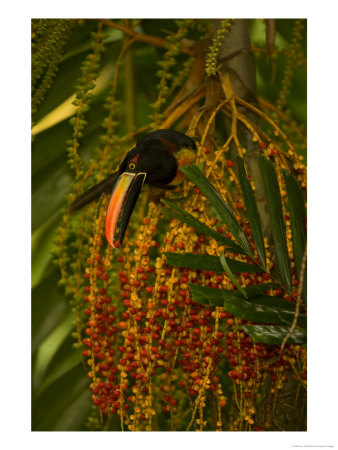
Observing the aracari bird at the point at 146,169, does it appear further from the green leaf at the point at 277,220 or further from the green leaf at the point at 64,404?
the green leaf at the point at 64,404

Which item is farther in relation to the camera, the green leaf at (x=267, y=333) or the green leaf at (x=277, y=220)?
the green leaf at (x=277, y=220)

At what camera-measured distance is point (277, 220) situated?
3.40 feet

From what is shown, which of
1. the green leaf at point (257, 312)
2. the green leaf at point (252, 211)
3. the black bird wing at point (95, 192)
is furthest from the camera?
the black bird wing at point (95, 192)

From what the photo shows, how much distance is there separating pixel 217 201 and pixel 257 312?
210 millimetres

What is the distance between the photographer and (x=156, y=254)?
1.24 meters

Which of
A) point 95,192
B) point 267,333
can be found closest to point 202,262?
point 267,333

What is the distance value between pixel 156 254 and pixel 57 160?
1.00 ft

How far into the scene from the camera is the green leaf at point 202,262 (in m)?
0.94

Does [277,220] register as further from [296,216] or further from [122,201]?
[122,201]

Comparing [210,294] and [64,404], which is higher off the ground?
[210,294]

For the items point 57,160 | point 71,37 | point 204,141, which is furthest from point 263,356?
point 71,37

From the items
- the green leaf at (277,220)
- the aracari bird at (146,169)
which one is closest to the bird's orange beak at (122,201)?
the aracari bird at (146,169)

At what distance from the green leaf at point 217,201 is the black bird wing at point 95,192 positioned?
8.1 inches
